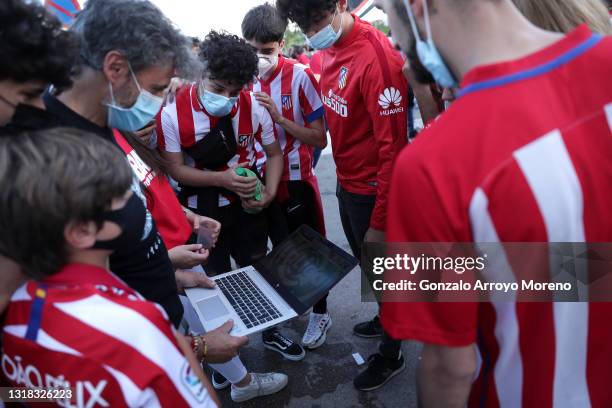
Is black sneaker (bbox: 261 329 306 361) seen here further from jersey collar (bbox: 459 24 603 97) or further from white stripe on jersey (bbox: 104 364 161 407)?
jersey collar (bbox: 459 24 603 97)

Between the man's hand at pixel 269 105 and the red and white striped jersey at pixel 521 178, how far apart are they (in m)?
1.81

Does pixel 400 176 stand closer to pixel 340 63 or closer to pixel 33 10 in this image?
pixel 33 10

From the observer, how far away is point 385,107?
203 centimetres

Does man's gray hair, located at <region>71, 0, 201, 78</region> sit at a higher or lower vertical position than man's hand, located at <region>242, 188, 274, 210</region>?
higher

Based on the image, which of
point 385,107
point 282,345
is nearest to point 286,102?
point 385,107

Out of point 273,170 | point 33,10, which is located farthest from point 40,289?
point 273,170

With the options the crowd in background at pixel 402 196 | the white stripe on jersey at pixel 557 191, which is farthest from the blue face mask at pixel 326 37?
the white stripe on jersey at pixel 557 191

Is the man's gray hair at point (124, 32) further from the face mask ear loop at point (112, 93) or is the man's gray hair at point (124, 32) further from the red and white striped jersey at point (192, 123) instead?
the red and white striped jersey at point (192, 123)

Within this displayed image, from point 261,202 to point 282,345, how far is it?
95 cm

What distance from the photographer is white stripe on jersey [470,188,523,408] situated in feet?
2.65

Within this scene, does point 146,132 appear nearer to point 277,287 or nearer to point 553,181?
point 277,287

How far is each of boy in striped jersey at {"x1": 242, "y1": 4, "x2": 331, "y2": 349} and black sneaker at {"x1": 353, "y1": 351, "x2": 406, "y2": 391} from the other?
1.43 feet

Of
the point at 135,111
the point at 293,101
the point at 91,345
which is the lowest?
the point at 91,345

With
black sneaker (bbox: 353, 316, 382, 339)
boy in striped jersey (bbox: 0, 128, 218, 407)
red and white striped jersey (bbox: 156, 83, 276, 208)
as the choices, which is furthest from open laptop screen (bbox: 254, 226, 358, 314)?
black sneaker (bbox: 353, 316, 382, 339)
